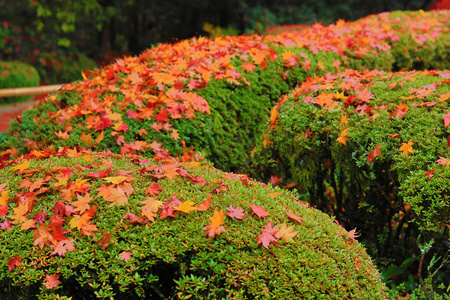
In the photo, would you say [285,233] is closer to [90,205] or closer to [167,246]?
[167,246]

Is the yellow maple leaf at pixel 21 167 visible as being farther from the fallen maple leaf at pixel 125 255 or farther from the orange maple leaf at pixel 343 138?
the orange maple leaf at pixel 343 138

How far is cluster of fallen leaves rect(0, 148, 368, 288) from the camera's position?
210 cm

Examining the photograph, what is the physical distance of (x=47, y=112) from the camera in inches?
156

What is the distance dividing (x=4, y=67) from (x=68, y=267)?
9991 millimetres

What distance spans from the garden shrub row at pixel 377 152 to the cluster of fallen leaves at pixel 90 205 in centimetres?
59

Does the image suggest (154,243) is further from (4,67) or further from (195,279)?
(4,67)

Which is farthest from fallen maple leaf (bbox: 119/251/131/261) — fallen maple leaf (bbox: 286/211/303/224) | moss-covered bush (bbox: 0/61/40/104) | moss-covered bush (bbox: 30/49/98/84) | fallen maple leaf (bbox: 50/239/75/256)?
moss-covered bush (bbox: 30/49/98/84)

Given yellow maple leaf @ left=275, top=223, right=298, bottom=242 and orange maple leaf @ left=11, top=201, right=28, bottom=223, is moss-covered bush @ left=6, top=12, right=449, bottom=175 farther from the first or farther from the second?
yellow maple leaf @ left=275, top=223, right=298, bottom=242

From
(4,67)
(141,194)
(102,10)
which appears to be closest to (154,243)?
(141,194)

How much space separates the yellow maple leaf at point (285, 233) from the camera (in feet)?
6.91

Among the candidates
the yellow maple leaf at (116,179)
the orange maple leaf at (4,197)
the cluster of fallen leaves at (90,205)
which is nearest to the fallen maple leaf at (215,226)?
the cluster of fallen leaves at (90,205)

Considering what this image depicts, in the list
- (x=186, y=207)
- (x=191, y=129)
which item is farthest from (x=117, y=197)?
(x=191, y=129)

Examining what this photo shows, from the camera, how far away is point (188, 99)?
381cm

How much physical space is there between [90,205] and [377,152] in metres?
1.86
